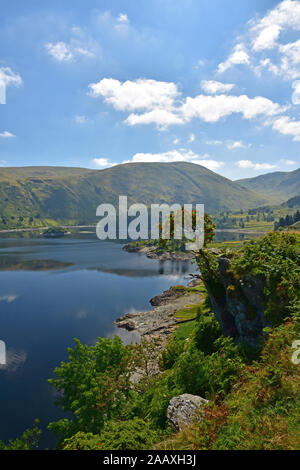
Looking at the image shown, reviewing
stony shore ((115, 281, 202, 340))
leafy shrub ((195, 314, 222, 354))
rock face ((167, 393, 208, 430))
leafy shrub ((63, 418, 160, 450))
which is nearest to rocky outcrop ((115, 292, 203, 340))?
stony shore ((115, 281, 202, 340))

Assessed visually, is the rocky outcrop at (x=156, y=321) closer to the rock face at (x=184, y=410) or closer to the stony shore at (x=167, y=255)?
the rock face at (x=184, y=410)

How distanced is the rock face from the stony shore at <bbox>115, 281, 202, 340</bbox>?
38.5 metres

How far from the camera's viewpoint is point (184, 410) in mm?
13664

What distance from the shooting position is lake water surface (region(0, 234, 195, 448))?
1502 inches

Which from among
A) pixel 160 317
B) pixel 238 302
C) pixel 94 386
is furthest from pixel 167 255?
pixel 238 302

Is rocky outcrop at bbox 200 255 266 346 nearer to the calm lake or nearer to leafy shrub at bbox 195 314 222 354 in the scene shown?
leafy shrub at bbox 195 314 222 354

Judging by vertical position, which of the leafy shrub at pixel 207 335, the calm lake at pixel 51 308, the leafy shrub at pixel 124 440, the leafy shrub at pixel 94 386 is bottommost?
the calm lake at pixel 51 308

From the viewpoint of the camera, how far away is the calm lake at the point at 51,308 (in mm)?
38125

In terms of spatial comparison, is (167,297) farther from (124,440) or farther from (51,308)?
(124,440)

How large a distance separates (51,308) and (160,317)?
3353 cm

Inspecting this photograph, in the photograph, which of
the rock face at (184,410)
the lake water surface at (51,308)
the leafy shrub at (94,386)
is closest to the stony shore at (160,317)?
the lake water surface at (51,308)

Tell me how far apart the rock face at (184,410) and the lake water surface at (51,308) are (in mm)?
26388
